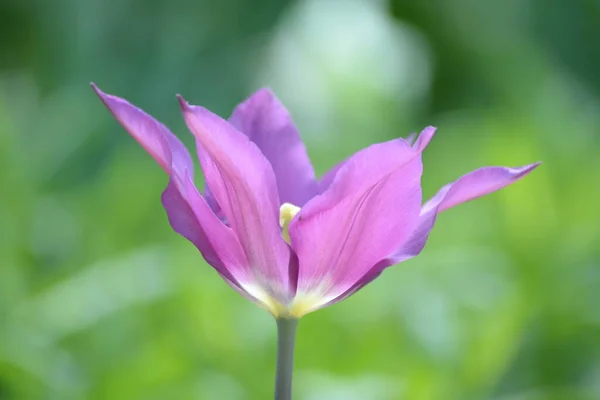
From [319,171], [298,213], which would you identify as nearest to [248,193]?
[298,213]

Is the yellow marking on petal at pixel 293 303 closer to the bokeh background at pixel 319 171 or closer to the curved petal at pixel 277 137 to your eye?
the curved petal at pixel 277 137

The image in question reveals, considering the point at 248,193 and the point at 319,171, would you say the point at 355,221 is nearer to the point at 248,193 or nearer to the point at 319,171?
the point at 248,193

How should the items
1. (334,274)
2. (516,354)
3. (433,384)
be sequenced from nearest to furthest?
(334,274) → (433,384) → (516,354)

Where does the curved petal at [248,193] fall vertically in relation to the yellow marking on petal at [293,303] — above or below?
above

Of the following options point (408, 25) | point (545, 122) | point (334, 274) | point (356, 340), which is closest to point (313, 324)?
point (356, 340)

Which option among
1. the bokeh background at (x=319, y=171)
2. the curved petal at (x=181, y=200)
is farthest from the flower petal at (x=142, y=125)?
the bokeh background at (x=319, y=171)

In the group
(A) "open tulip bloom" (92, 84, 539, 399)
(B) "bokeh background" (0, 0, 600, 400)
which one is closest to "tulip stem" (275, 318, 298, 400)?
(A) "open tulip bloom" (92, 84, 539, 399)

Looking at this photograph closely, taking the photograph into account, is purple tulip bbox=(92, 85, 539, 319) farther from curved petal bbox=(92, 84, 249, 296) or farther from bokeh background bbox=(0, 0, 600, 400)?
bokeh background bbox=(0, 0, 600, 400)

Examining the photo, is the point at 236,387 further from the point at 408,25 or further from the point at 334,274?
the point at 408,25
